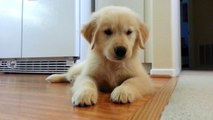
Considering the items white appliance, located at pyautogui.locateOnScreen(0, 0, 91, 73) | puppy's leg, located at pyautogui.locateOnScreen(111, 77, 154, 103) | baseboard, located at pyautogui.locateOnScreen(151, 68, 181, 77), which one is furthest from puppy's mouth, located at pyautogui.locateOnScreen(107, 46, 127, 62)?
white appliance, located at pyautogui.locateOnScreen(0, 0, 91, 73)

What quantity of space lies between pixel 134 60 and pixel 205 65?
424 cm

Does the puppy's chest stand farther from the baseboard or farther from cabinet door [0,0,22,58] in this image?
cabinet door [0,0,22,58]

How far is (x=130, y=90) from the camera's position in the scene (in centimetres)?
→ 88

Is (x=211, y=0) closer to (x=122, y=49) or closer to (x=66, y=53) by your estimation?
(x=66, y=53)

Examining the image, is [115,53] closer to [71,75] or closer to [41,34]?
[71,75]

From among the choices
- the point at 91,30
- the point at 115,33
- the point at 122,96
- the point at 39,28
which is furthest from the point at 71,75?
the point at 39,28

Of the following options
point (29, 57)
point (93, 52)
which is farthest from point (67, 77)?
point (29, 57)

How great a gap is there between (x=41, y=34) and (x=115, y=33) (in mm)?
1726

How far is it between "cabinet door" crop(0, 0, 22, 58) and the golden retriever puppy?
1.80 meters

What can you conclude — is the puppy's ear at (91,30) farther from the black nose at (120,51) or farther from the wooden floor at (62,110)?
the wooden floor at (62,110)

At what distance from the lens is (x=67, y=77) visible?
165cm

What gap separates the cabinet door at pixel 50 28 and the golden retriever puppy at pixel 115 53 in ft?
4.26

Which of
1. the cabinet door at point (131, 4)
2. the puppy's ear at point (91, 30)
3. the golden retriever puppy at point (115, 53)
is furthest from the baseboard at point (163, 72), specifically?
the puppy's ear at point (91, 30)

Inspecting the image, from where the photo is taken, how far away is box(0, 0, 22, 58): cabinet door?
8.82 ft
